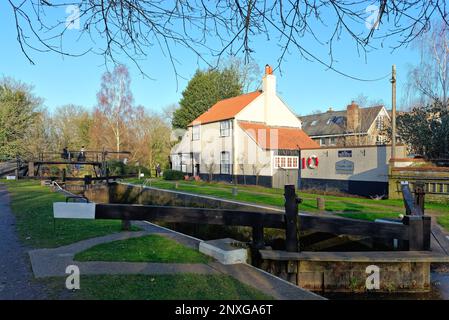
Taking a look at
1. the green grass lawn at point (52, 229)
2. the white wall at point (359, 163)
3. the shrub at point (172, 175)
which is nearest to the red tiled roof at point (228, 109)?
the shrub at point (172, 175)

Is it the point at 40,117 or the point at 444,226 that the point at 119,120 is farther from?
the point at 444,226

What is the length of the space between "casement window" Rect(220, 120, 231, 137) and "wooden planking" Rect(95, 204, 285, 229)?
1000 inches

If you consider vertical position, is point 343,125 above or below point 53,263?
above

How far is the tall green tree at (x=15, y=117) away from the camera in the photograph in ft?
118

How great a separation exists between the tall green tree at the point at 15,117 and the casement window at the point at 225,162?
21.9m

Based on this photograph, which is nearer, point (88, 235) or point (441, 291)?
point (441, 291)

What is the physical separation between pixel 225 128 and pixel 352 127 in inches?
655

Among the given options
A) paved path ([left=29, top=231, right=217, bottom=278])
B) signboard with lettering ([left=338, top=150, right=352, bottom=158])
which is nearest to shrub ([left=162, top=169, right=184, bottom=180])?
signboard with lettering ([left=338, top=150, right=352, bottom=158])

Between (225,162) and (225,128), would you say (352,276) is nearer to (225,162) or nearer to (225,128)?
(225,162)

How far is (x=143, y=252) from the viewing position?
20.9 feet
